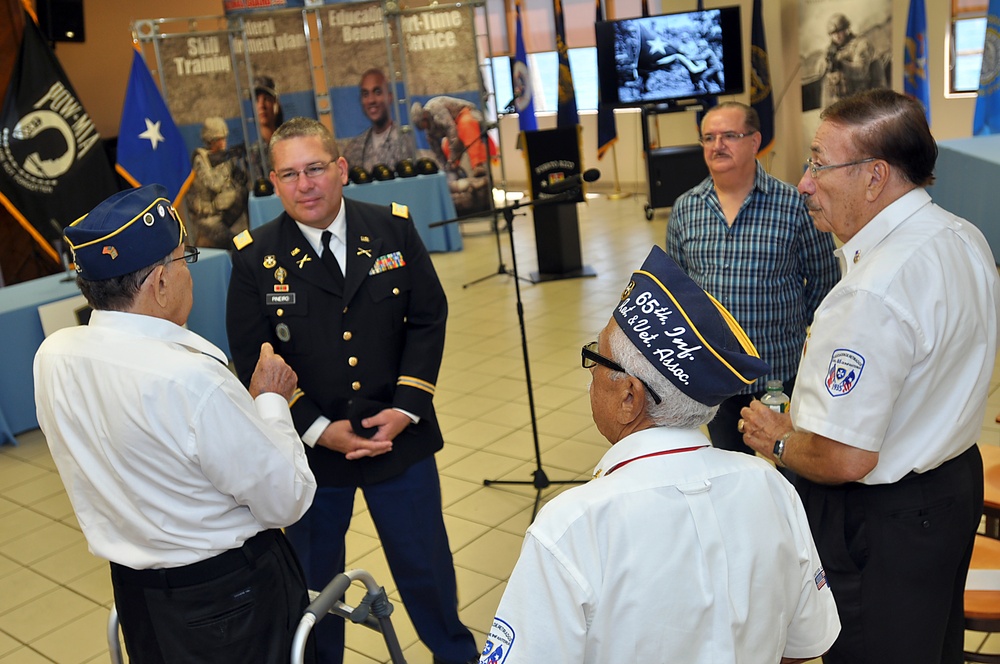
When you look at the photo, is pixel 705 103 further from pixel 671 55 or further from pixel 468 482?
pixel 468 482

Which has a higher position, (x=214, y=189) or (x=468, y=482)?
(x=214, y=189)

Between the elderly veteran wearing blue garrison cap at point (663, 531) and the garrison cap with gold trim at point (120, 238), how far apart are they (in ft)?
3.25

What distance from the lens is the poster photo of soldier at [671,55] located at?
30.1ft

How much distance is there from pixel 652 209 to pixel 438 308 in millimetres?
8158

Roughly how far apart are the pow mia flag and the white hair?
7.90 m

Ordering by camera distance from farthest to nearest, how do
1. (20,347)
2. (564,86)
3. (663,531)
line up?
1. (564,86)
2. (20,347)
3. (663,531)

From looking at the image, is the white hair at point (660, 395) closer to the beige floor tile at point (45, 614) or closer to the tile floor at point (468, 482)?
the tile floor at point (468, 482)

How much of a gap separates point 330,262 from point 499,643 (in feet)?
5.26

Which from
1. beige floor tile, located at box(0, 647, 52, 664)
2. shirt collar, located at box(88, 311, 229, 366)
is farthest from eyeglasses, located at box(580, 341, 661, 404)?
beige floor tile, located at box(0, 647, 52, 664)

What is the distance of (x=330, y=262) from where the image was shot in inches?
106

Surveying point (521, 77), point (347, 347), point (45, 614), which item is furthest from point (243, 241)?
point (521, 77)

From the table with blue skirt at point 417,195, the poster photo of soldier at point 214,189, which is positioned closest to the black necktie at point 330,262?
the table with blue skirt at point 417,195

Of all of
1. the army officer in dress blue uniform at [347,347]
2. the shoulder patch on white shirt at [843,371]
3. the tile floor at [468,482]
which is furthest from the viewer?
the tile floor at [468,482]

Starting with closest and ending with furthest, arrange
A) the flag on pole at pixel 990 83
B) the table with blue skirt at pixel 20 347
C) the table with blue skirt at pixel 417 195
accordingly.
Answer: the table with blue skirt at pixel 20 347
the flag on pole at pixel 990 83
the table with blue skirt at pixel 417 195
